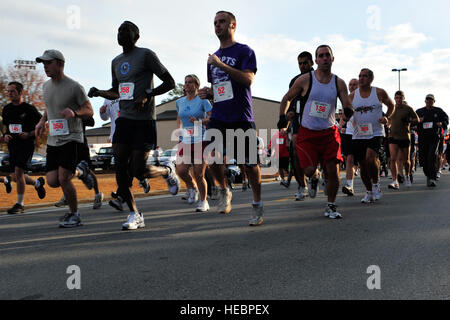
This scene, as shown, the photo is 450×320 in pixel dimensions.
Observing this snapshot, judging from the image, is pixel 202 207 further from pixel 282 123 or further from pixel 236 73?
pixel 236 73

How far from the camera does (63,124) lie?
5625mm

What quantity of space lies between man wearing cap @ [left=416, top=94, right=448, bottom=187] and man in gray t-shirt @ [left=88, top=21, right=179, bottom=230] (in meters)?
7.75

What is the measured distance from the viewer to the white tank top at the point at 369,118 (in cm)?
783

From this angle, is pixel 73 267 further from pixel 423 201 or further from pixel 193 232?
pixel 423 201

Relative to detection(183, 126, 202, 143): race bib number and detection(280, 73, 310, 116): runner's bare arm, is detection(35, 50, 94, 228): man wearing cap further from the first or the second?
detection(280, 73, 310, 116): runner's bare arm

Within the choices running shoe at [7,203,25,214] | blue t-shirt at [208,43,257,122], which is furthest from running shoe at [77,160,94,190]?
blue t-shirt at [208,43,257,122]

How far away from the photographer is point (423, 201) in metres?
A: 7.78

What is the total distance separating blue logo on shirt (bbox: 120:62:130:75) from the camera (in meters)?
5.23

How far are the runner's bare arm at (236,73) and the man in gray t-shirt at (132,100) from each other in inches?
23.4

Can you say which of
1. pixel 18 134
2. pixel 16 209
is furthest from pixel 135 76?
pixel 16 209

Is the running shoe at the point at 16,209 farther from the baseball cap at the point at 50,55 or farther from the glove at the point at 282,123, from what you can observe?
the glove at the point at 282,123

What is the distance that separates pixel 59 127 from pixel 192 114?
2328mm

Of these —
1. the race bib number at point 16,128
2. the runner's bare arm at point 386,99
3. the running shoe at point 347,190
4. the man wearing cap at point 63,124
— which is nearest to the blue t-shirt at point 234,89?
the man wearing cap at point 63,124
